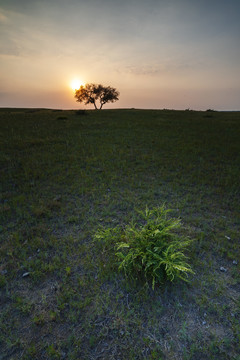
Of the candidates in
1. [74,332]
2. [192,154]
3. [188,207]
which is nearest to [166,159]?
[192,154]

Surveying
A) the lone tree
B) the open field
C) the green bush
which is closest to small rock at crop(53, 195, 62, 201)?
the open field

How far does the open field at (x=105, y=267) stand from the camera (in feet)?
9.89

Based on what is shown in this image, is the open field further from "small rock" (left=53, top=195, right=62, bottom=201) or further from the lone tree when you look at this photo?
the lone tree

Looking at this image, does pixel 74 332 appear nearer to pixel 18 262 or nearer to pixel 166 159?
pixel 18 262

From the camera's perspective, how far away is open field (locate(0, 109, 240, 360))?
3.01m

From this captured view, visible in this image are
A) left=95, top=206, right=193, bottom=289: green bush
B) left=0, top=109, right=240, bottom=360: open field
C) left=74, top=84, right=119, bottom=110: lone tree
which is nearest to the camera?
left=0, top=109, right=240, bottom=360: open field

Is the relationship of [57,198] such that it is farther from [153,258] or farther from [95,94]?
[95,94]

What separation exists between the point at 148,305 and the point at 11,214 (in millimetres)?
5022

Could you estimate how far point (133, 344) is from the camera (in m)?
2.97

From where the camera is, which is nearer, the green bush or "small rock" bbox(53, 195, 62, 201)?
the green bush

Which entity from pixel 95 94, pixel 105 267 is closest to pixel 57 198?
pixel 105 267

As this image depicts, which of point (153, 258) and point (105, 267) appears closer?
point (153, 258)

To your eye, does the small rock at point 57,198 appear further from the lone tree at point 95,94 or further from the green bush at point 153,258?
the lone tree at point 95,94

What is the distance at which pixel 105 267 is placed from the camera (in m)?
4.25
